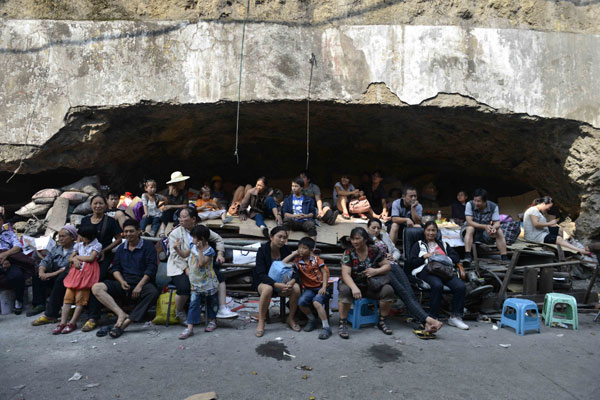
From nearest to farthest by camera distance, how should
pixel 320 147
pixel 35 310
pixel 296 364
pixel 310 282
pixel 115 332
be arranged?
pixel 296 364
pixel 115 332
pixel 310 282
pixel 35 310
pixel 320 147

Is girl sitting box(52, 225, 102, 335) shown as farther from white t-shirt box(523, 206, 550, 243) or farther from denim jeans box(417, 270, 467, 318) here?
white t-shirt box(523, 206, 550, 243)

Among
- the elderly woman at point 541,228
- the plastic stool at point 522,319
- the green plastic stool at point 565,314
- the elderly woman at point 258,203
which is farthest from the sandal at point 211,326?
the elderly woman at point 541,228

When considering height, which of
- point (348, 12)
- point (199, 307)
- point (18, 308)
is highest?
point (348, 12)

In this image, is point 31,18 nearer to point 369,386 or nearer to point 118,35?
point 118,35

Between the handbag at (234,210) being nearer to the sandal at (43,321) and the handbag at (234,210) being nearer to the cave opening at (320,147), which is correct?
the cave opening at (320,147)

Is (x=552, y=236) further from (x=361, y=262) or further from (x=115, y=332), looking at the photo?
(x=115, y=332)

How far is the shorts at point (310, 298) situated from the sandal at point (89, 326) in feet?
7.52

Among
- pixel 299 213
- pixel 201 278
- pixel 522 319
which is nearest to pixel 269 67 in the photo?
pixel 299 213

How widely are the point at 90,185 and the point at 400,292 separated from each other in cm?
590

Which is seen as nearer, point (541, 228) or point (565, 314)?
point (565, 314)

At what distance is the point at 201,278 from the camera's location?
4.30 m

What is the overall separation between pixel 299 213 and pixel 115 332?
3.03 m

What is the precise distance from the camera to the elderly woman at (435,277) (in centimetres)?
448

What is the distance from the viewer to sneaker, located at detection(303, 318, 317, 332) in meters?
4.27
